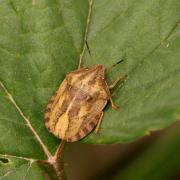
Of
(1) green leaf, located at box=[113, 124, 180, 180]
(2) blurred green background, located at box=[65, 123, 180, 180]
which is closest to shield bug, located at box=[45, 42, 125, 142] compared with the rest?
(2) blurred green background, located at box=[65, 123, 180, 180]

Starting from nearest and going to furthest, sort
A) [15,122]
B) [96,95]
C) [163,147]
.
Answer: [15,122] < [96,95] < [163,147]

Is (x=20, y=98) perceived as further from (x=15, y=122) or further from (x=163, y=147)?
(x=163, y=147)

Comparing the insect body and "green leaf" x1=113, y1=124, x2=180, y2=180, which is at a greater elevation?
the insect body

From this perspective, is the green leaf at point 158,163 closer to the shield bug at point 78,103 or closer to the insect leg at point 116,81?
the shield bug at point 78,103

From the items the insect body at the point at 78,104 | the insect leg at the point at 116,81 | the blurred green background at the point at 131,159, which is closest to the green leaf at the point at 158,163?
the blurred green background at the point at 131,159

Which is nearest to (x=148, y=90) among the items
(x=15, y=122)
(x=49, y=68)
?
(x=49, y=68)

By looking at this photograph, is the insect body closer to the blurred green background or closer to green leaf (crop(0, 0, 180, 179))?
green leaf (crop(0, 0, 180, 179))

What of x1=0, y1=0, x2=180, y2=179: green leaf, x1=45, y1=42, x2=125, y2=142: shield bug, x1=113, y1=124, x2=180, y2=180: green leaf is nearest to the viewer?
x1=0, y1=0, x2=180, y2=179: green leaf
